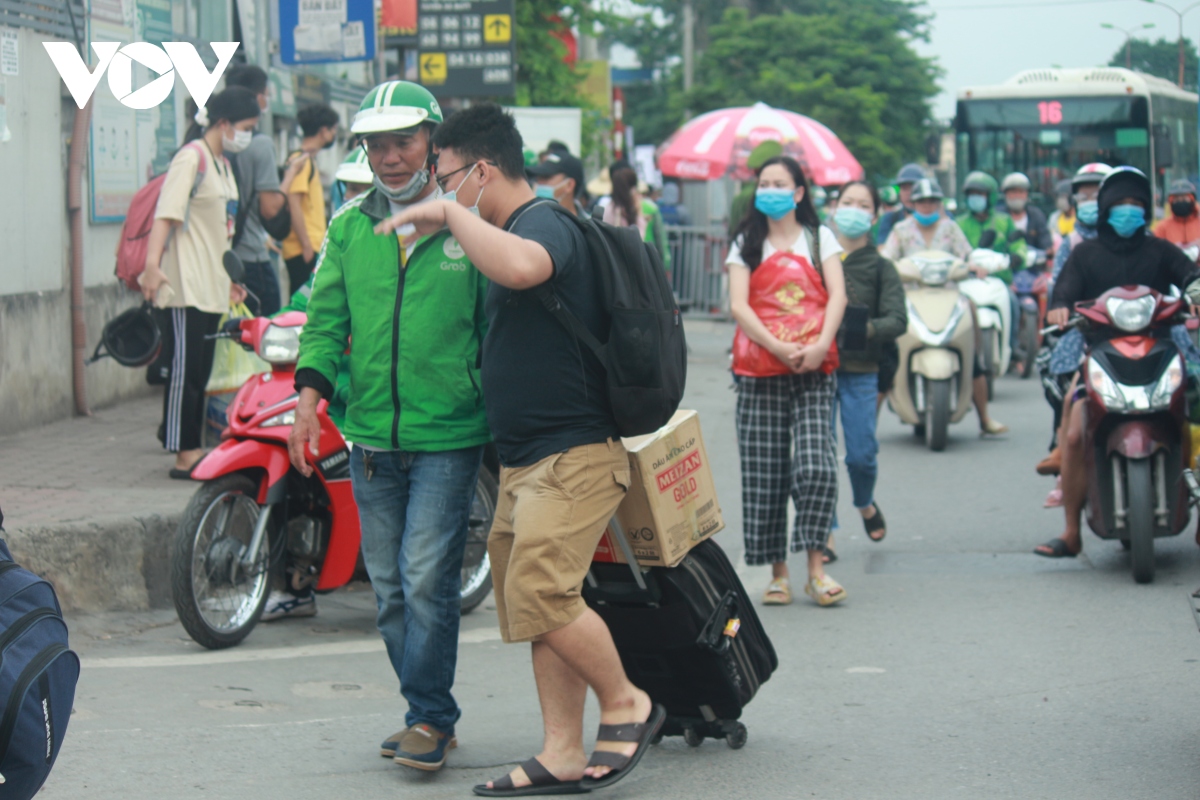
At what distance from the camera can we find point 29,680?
2863 mm

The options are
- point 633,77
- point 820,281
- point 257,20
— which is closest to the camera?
point 820,281

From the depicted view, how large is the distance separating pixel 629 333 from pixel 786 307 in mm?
2527

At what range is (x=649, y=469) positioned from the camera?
4.29m

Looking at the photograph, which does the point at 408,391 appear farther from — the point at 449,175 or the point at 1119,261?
the point at 1119,261

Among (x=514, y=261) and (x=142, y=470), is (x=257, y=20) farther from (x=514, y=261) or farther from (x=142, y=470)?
(x=514, y=261)

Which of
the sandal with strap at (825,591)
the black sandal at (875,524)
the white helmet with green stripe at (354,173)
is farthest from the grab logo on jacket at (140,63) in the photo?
the sandal with strap at (825,591)

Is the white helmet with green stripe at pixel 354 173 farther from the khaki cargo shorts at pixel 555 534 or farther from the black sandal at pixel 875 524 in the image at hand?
the khaki cargo shorts at pixel 555 534

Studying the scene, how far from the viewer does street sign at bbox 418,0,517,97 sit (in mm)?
17278

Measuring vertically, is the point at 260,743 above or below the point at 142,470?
below

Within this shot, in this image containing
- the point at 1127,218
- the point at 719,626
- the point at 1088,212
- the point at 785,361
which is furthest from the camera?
the point at 1088,212

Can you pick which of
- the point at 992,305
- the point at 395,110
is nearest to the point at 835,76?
the point at 992,305

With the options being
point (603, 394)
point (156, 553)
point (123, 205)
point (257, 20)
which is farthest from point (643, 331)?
point (257, 20)

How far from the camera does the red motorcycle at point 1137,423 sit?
270 inches

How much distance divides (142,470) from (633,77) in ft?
173
